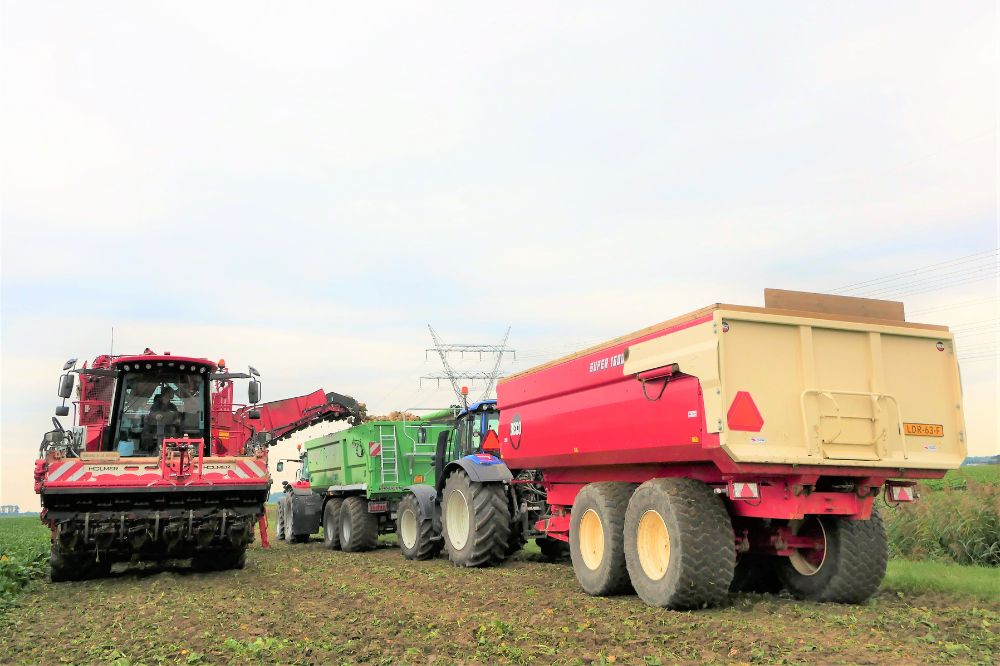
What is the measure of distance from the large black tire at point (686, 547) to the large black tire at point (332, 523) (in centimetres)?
936

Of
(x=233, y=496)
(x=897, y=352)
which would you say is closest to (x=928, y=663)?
(x=897, y=352)

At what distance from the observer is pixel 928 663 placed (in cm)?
521

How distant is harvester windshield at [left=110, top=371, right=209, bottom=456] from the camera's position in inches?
440

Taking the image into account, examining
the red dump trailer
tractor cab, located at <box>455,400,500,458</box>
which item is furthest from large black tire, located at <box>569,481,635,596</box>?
tractor cab, located at <box>455,400,500,458</box>

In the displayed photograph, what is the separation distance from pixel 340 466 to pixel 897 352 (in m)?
11.2

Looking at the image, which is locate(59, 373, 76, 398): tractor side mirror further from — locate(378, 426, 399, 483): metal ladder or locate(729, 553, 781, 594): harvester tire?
locate(729, 553, 781, 594): harvester tire

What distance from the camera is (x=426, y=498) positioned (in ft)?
41.1

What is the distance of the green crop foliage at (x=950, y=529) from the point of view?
10.5m

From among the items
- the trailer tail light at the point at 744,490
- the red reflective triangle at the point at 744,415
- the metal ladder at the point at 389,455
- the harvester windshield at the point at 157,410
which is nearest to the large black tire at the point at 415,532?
the metal ladder at the point at 389,455

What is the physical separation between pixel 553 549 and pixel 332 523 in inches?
236

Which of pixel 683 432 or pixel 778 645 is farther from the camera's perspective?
pixel 683 432

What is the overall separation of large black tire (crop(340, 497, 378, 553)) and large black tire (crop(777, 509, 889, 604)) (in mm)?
8672

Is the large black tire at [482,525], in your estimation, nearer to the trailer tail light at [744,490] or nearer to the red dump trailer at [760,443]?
the red dump trailer at [760,443]

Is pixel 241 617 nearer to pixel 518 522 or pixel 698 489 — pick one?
pixel 698 489
